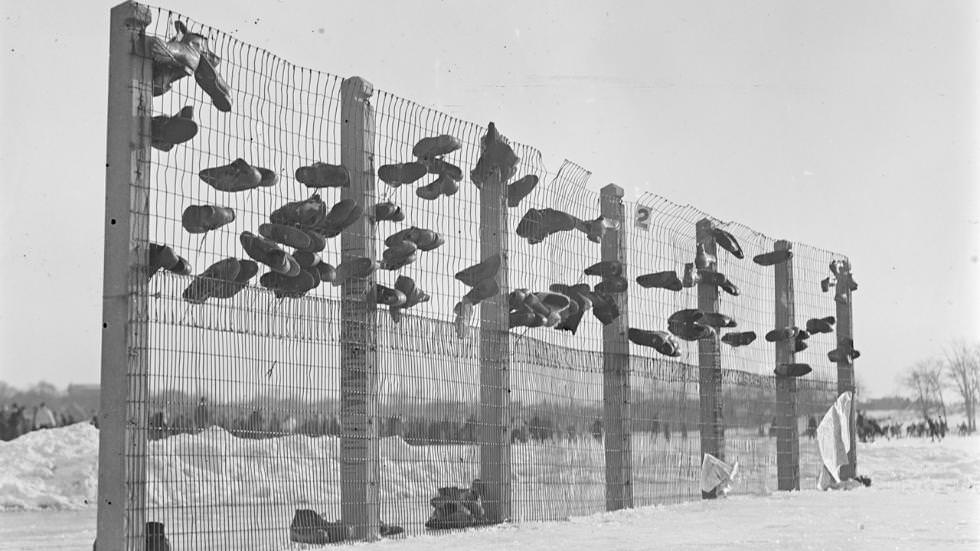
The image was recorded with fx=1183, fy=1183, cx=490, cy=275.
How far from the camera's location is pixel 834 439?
14.5 metres

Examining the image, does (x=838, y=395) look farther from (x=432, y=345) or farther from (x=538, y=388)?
(x=432, y=345)

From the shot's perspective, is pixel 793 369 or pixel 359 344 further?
pixel 793 369

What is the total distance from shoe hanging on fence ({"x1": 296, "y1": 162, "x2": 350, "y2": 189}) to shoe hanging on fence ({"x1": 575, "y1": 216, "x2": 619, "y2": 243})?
3.12 metres

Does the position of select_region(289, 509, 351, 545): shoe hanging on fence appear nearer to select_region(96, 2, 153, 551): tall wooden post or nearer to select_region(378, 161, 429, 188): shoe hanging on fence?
select_region(96, 2, 153, 551): tall wooden post

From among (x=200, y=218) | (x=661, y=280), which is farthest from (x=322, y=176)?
(x=661, y=280)

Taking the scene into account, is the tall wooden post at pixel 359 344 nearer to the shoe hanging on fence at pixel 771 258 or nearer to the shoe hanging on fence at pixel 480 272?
the shoe hanging on fence at pixel 480 272

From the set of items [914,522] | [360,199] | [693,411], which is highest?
[360,199]

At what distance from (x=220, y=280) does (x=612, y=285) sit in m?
4.65

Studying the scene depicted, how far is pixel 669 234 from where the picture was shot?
38.3 feet

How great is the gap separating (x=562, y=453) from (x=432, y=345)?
83.5 inches

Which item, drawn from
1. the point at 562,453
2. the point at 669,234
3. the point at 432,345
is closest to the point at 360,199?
the point at 432,345

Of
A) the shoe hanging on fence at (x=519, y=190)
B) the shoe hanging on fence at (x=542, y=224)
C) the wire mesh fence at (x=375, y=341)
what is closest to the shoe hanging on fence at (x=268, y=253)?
the wire mesh fence at (x=375, y=341)

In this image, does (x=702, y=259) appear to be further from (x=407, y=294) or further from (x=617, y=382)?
(x=407, y=294)

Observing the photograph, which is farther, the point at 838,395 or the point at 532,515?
the point at 838,395
